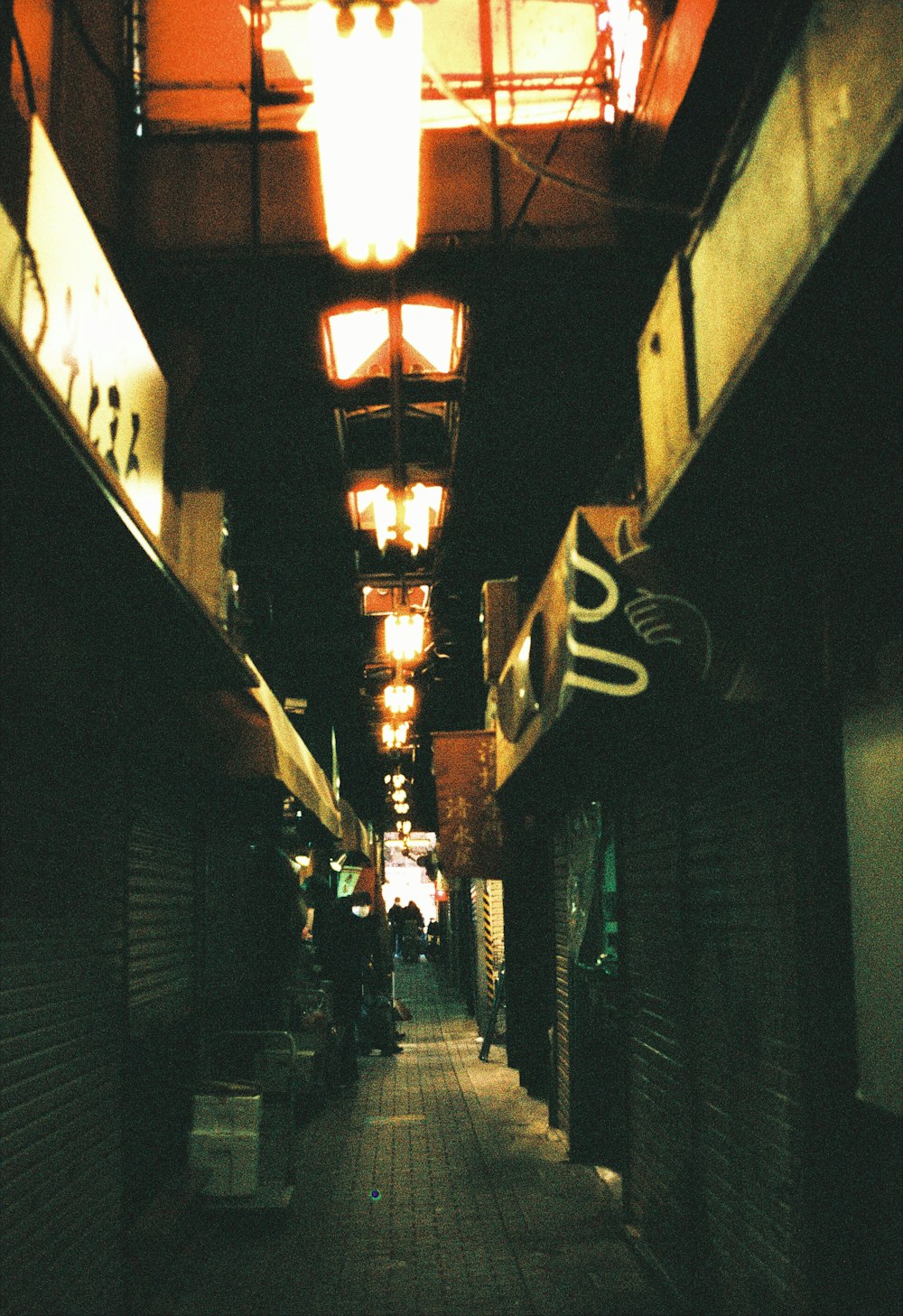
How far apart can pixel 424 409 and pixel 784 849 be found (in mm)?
6654

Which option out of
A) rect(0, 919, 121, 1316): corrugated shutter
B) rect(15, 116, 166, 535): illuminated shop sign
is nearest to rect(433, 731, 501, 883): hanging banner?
rect(15, 116, 166, 535): illuminated shop sign

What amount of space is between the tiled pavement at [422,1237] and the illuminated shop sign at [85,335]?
551cm

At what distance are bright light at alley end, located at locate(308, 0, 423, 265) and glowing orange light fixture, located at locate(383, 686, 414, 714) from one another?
12483 millimetres

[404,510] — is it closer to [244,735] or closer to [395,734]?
[244,735]

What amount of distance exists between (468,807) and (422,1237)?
21.0 ft

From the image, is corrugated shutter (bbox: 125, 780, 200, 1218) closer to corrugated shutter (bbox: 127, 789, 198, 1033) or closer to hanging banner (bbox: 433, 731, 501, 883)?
corrugated shutter (bbox: 127, 789, 198, 1033)

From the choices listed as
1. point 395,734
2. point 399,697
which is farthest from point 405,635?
point 395,734

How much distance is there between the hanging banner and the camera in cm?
1446

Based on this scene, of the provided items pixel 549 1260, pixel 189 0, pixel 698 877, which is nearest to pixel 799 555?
pixel 698 877

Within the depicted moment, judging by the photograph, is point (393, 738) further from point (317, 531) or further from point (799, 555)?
point (799, 555)

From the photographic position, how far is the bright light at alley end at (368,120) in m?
5.11

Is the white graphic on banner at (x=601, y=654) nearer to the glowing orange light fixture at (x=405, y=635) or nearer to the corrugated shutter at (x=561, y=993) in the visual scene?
the corrugated shutter at (x=561, y=993)

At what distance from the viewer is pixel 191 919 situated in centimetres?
1071

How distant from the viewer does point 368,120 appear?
5.34 meters
